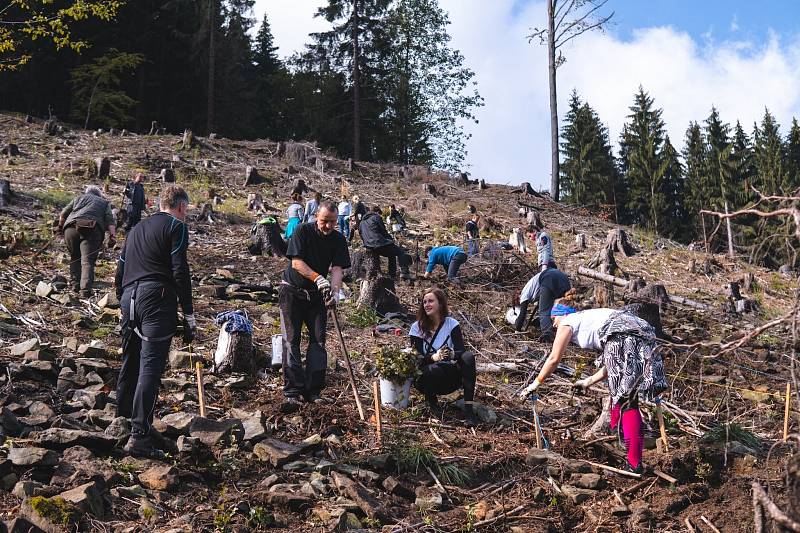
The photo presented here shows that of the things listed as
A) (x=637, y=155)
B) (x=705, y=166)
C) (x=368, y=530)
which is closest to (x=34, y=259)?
(x=368, y=530)

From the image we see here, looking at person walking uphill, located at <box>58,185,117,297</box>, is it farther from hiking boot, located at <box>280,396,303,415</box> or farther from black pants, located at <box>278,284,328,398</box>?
hiking boot, located at <box>280,396,303,415</box>

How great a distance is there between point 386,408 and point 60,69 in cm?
2978

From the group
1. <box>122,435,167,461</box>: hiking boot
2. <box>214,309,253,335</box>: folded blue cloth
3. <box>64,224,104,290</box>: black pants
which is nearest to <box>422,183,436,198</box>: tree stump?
<box>64,224,104,290</box>: black pants

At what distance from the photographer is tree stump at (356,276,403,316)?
973 cm

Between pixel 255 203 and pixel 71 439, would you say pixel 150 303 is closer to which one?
pixel 71 439

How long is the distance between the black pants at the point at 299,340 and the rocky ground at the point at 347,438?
10.0 inches

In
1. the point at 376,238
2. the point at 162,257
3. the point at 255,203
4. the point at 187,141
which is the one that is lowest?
the point at 162,257

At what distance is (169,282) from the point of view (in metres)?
4.88

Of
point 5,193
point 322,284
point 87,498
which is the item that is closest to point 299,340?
point 322,284

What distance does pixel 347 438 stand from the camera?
539cm

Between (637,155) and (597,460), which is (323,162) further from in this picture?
(637,155)

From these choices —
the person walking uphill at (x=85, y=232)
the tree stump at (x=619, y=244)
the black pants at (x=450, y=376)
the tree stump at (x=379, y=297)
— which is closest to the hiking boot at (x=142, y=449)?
the black pants at (x=450, y=376)

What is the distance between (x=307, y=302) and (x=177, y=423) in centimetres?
152

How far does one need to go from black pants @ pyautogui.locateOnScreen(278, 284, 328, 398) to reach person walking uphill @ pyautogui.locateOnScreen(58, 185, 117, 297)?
4145 millimetres
